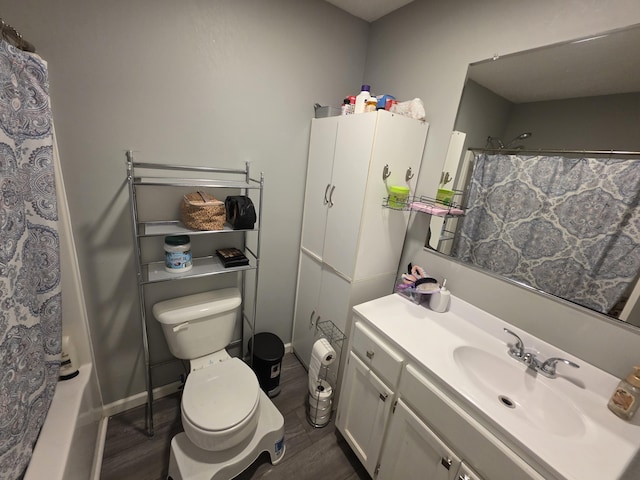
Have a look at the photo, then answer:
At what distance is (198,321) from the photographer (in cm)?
149

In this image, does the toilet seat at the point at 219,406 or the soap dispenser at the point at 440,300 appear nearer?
the toilet seat at the point at 219,406

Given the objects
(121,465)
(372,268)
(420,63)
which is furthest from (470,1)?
(121,465)

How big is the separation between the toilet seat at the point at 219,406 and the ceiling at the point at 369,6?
2233mm

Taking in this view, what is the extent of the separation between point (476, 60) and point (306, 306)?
1.76 m

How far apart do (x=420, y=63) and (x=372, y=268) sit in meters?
1.22

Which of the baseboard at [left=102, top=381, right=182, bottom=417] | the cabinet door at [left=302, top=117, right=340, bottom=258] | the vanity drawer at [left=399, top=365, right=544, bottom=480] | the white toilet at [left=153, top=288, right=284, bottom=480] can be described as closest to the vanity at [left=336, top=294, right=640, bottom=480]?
the vanity drawer at [left=399, top=365, right=544, bottom=480]

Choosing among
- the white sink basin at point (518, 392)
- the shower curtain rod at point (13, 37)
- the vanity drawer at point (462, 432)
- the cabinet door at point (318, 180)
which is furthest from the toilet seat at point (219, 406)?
the shower curtain rod at point (13, 37)

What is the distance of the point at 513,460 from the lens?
30.3 inches

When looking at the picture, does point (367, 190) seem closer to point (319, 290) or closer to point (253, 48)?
point (319, 290)

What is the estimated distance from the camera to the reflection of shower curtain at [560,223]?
96 cm

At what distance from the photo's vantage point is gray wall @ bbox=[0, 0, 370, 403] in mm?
1140

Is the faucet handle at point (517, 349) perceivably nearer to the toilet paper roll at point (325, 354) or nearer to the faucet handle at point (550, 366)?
the faucet handle at point (550, 366)

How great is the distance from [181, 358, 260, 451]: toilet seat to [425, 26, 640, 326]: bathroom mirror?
1.31 m

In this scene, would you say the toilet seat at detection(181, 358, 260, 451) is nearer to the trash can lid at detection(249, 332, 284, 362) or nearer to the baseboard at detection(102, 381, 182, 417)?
the trash can lid at detection(249, 332, 284, 362)
